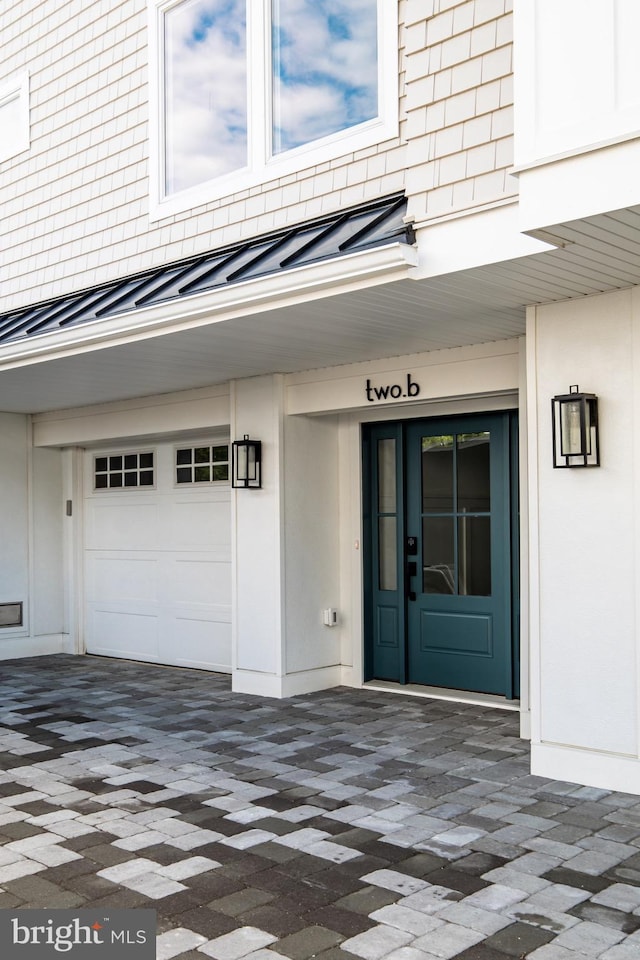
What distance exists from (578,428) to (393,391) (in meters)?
2.03

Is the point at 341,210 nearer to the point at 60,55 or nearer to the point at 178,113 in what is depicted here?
the point at 178,113

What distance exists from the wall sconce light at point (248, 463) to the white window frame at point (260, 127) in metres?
1.77

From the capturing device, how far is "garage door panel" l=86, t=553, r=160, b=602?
8828 millimetres

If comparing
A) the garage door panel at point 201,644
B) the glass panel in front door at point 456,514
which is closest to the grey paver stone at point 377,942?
the glass panel in front door at point 456,514

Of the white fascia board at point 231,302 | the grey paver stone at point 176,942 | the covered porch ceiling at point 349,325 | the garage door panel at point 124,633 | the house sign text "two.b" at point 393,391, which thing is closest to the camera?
the grey paver stone at point 176,942

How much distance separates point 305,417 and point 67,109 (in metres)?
3.25

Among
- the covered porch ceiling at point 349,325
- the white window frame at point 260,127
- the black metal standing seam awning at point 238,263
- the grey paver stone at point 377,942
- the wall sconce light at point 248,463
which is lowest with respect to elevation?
the grey paver stone at point 377,942

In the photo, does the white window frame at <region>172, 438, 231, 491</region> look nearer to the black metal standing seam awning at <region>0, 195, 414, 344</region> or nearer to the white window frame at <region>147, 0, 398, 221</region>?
the black metal standing seam awning at <region>0, 195, 414, 344</region>

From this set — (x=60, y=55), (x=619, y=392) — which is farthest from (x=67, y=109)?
(x=619, y=392)

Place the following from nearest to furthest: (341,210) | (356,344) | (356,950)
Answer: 1. (356,950)
2. (341,210)
3. (356,344)

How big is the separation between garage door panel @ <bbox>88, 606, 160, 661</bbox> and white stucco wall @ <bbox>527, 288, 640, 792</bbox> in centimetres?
478

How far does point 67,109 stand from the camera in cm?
761

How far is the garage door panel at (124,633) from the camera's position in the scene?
8789 millimetres

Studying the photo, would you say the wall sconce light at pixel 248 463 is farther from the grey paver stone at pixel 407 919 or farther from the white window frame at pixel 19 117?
the grey paver stone at pixel 407 919
